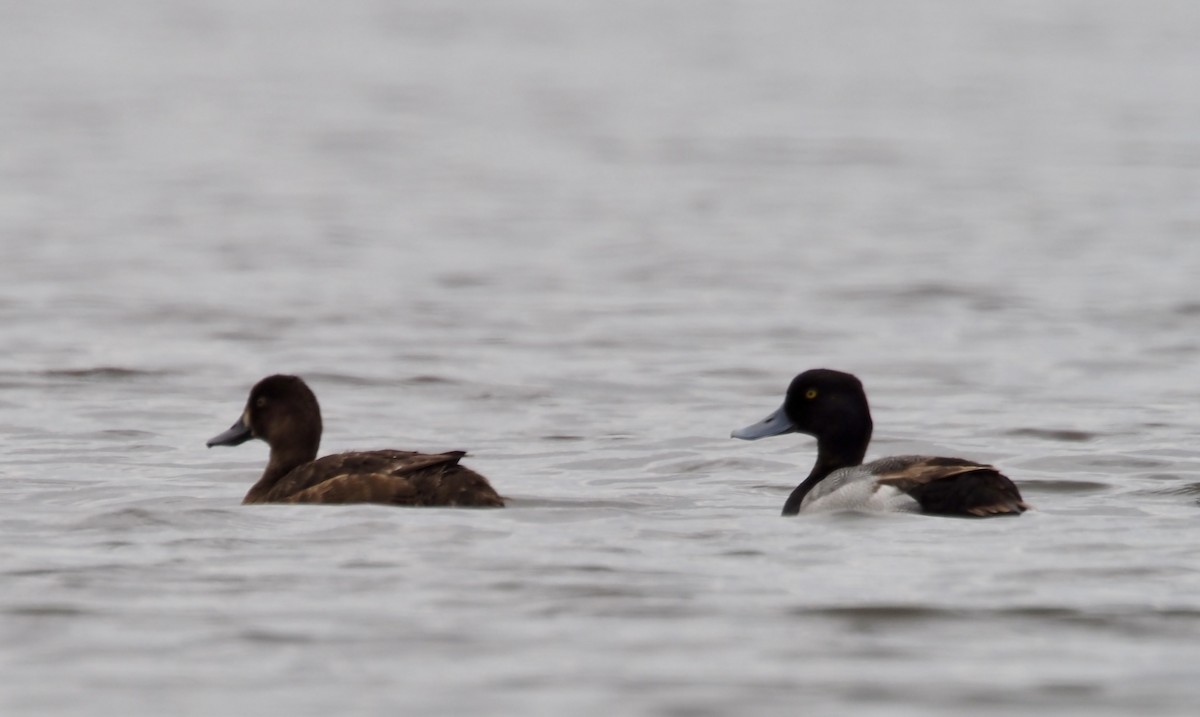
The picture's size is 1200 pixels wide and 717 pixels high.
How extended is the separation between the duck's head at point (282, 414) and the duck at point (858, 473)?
2.06 metres

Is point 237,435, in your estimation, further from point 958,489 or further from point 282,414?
point 958,489

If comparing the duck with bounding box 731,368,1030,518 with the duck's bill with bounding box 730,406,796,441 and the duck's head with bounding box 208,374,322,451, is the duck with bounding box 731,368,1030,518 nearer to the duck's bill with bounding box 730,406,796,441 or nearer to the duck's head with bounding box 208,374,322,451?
the duck's bill with bounding box 730,406,796,441

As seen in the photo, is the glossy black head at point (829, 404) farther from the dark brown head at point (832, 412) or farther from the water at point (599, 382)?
the water at point (599, 382)

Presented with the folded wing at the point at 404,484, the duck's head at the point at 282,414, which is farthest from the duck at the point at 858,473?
the duck's head at the point at 282,414

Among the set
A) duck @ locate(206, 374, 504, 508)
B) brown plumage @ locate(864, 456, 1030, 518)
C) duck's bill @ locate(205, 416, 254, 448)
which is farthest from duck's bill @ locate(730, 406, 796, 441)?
duck's bill @ locate(205, 416, 254, 448)

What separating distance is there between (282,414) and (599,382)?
16.3 feet

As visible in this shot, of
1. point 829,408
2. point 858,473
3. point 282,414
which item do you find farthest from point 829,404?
point 282,414

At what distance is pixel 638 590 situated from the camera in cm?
881

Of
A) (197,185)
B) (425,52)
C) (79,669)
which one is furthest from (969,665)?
(425,52)

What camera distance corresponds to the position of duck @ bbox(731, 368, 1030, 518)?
10.3 meters

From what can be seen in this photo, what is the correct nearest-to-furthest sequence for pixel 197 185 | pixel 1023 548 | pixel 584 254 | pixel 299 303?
1. pixel 1023 548
2. pixel 299 303
3. pixel 584 254
4. pixel 197 185

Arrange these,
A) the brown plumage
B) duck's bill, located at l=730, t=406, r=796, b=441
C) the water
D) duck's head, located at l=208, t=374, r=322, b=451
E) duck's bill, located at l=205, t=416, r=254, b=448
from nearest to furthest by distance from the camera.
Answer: the water < the brown plumage < duck's bill, located at l=730, t=406, r=796, b=441 < duck's head, located at l=208, t=374, r=322, b=451 < duck's bill, located at l=205, t=416, r=254, b=448

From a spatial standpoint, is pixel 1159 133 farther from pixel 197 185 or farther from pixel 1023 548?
pixel 1023 548

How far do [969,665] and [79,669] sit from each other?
284cm
